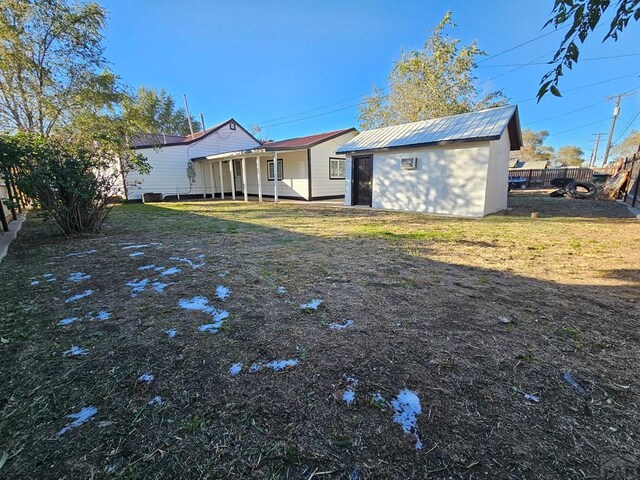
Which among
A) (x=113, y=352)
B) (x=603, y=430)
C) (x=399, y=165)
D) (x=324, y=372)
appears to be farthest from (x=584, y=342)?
(x=399, y=165)

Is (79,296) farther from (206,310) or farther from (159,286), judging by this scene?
(206,310)

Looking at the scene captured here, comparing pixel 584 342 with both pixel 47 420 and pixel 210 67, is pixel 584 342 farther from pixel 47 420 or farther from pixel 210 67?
pixel 210 67

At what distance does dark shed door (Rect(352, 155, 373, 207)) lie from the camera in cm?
1123

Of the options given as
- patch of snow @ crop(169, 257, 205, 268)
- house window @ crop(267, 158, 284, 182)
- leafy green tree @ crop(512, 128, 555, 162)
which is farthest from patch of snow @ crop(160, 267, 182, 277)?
leafy green tree @ crop(512, 128, 555, 162)

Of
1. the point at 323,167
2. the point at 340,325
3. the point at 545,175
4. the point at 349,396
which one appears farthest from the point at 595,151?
the point at 349,396

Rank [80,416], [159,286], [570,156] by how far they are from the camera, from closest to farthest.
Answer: [80,416] < [159,286] < [570,156]

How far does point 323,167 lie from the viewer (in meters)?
14.4

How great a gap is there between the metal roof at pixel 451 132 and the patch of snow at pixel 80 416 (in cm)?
919

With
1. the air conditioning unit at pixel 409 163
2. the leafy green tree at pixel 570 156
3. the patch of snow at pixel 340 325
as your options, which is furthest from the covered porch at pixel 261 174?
the leafy green tree at pixel 570 156

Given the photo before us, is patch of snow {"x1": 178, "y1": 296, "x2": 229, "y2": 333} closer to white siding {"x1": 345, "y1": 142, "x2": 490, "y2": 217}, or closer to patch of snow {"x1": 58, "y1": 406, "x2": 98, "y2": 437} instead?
patch of snow {"x1": 58, "y1": 406, "x2": 98, "y2": 437}

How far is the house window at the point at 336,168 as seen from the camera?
14.7 metres

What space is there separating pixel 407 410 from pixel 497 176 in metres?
9.65

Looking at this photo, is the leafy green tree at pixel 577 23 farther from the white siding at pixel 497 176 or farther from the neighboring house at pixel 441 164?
the white siding at pixel 497 176

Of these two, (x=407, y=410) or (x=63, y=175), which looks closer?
(x=407, y=410)
